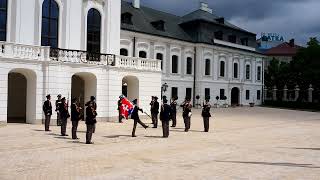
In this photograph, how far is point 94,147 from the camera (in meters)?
14.3

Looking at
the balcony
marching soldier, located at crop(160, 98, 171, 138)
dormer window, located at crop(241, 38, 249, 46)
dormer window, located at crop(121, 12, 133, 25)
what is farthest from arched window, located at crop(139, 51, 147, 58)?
marching soldier, located at crop(160, 98, 171, 138)

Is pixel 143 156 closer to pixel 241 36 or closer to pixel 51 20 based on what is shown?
pixel 51 20

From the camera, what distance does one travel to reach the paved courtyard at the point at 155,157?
386 inches

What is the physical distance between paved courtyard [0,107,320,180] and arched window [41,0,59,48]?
318 inches

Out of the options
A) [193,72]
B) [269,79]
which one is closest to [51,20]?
[193,72]

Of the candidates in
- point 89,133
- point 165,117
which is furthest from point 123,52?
point 89,133

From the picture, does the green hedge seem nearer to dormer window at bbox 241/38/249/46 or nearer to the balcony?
dormer window at bbox 241/38/249/46

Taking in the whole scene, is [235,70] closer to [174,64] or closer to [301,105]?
[301,105]

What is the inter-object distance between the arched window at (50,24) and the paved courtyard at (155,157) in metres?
8.08

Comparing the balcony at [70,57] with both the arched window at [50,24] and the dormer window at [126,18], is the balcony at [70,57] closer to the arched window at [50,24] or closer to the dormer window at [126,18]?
the arched window at [50,24]

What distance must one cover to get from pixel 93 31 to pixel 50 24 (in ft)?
10.2

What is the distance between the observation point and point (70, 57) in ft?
79.1

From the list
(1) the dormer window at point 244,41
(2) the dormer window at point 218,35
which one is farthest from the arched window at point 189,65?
(1) the dormer window at point 244,41

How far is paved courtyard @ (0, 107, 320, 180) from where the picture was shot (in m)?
9.80
